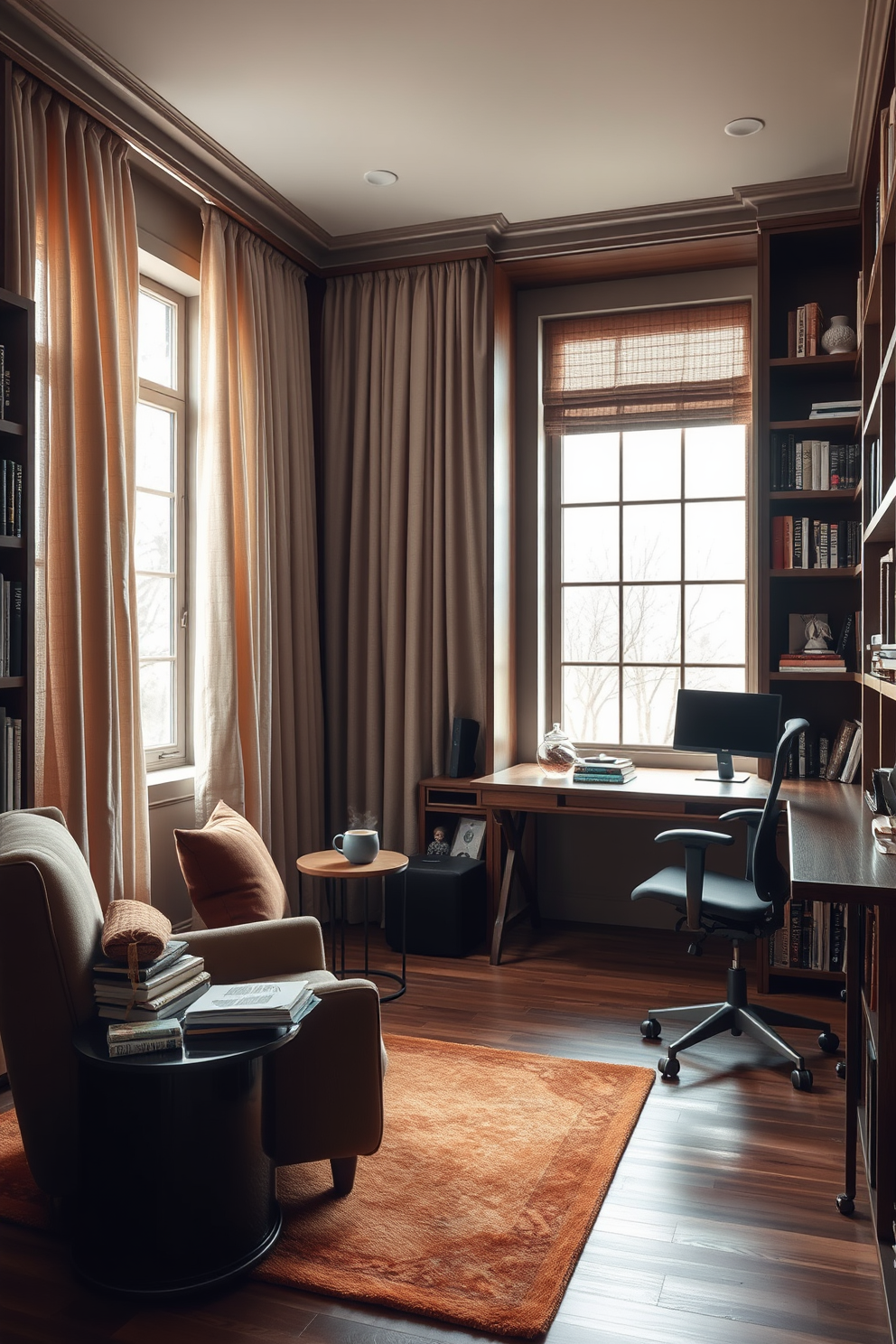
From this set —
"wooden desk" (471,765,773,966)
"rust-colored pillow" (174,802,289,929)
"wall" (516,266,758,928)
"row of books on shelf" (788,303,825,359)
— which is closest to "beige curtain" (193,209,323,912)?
"wooden desk" (471,765,773,966)

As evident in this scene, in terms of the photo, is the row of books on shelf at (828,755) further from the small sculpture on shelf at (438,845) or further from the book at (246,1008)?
the book at (246,1008)

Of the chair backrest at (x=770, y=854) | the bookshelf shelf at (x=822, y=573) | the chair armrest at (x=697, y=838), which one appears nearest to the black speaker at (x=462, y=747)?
the bookshelf shelf at (x=822, y=573)

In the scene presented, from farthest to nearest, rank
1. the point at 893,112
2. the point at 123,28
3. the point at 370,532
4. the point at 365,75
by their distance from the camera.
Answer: the point at 370,532
the point at 365,75
the point at 123,28
the point at 893,112

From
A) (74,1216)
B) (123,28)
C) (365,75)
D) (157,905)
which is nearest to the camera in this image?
(74,1216)

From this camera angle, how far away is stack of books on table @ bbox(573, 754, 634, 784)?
4.04 metres

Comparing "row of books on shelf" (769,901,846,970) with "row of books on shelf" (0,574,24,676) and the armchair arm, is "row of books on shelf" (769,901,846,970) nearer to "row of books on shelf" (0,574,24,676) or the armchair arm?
the armchair arm

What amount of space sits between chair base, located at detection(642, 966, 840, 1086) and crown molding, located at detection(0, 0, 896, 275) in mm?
2791

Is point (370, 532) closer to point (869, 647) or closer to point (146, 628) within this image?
point (146, 628)

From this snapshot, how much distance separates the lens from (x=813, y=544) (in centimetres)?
402

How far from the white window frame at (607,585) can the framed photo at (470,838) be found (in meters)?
0.65

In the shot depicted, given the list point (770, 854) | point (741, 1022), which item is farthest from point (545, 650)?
point (741, 1022)

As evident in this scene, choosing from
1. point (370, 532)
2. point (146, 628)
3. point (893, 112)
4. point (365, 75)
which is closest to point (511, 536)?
point (370, 532)

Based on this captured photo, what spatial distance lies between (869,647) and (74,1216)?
2710 mm

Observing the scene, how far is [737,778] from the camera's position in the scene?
4.10 metres
